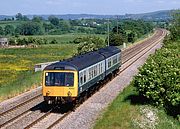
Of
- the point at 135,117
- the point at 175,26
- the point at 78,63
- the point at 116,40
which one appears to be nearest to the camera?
the point at 135,117

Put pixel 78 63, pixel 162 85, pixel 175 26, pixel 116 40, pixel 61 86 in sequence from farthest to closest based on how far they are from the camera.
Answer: pixel 116 40 < pixel 175 26 < pixel 78 63 < pixel 61 86 < pixel 162 85

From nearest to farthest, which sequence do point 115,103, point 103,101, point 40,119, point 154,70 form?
point 40,119 → point 154,70 → point 115,103 → point 103,101

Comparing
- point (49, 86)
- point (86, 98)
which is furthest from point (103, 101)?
point (49, 86)

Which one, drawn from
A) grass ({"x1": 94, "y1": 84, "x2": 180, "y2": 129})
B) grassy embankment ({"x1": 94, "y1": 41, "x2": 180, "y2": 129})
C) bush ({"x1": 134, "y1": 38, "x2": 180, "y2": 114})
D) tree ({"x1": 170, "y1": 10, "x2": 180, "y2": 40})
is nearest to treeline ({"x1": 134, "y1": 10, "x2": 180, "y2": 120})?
bush ({"x1": 134, "y1": 38, "x2": 180, "y2": 114})

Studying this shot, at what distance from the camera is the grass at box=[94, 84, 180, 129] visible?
20.7 meters

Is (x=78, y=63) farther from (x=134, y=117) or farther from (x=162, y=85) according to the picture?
(x=134, y=117)

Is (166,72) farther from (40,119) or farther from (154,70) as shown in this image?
(40,119)

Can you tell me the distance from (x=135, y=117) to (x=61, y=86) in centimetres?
510

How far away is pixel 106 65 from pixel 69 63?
10901mm

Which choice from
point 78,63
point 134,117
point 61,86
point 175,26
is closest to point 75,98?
point 61,86

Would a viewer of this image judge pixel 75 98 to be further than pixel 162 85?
Yes

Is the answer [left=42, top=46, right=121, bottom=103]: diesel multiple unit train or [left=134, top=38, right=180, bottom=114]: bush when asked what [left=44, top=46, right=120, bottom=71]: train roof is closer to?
[left=42, top=46, right=121, bottom=103]: diesel multiple unit train

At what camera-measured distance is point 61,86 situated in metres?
24.7

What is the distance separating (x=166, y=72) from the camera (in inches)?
970
